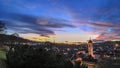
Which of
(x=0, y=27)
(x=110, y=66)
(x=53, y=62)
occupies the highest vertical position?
(x=0, y=27)

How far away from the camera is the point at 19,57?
37.1 ft

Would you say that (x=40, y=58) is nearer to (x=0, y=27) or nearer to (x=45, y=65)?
(x=45, y=65)

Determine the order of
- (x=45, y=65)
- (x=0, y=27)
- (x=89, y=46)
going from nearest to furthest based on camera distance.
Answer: (x=45, y=65)
(x=0, y=27)
(x=89, y=46)

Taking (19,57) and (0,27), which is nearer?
(19,57)

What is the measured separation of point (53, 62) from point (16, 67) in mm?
1884

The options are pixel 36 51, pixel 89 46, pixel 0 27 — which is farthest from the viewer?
pixel 89 46

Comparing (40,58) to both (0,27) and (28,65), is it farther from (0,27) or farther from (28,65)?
(0,27)

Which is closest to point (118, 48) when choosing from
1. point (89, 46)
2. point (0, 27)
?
point (89, 46)

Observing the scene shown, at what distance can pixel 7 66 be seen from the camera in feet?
37.1

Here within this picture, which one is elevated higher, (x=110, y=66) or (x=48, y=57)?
(x=48, y=57)

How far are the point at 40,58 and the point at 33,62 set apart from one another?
0.45 m

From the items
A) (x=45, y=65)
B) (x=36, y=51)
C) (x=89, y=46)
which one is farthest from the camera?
(x=89, y=46)

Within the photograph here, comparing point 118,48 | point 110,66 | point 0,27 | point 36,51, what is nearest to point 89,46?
point 118,48

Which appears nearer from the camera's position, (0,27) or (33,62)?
(33,62)
